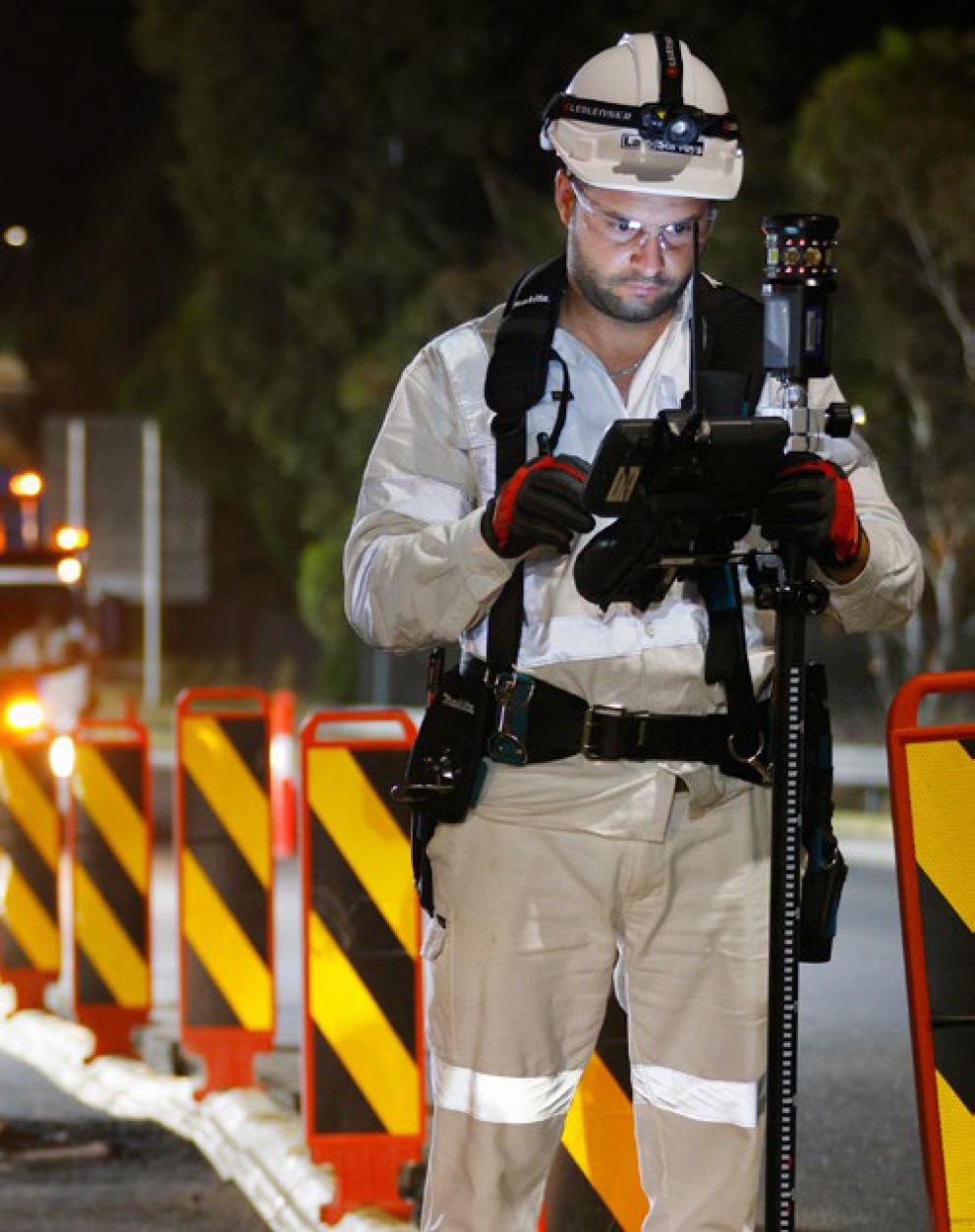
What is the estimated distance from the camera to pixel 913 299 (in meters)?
22.6

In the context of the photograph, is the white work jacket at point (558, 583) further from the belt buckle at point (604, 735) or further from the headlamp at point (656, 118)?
the headlamp at point (656, 118)

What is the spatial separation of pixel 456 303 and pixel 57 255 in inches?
985

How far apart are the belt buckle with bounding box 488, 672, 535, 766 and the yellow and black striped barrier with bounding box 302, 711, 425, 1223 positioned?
2278 mm

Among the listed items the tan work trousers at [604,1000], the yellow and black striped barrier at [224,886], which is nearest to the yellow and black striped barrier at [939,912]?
the tan work trousers at [604,1000]

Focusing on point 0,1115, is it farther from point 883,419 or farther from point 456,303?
point 456,303

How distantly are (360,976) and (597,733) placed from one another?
2579 millimetres

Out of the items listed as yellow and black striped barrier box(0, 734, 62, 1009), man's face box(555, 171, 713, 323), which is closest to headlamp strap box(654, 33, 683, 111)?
man's face box(555, 171, 713, 323)

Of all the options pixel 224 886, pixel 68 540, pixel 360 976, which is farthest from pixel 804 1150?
pixel 68 540

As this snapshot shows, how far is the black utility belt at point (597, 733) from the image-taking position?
4246 mm

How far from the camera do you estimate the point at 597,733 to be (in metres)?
4.25

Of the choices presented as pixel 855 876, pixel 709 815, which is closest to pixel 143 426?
pixel 855 876

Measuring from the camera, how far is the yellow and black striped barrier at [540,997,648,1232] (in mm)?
5227

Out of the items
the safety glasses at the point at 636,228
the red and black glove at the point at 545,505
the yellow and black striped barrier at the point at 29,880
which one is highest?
the safety glasses at the point at 636,228

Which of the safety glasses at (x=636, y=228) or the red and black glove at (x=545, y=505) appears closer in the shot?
the red and black glove at (x=545, y=505)
